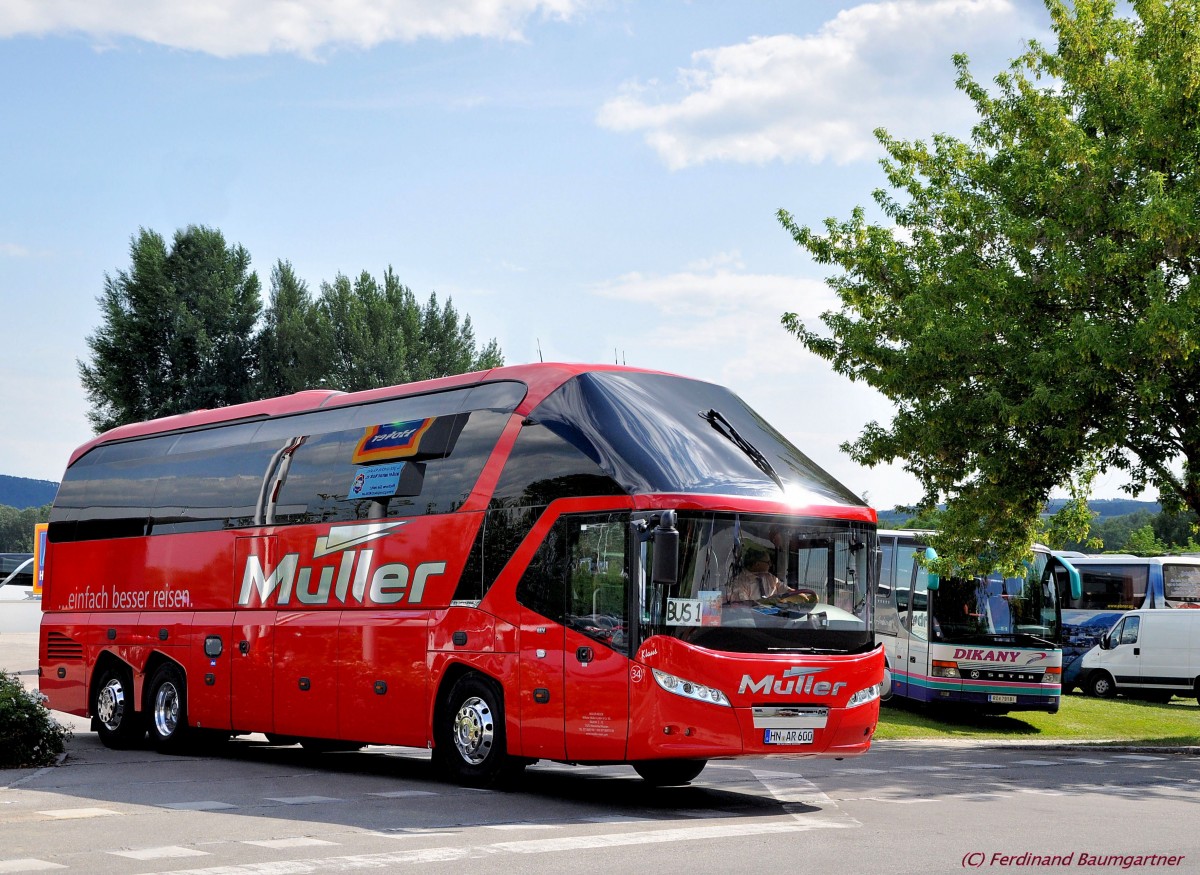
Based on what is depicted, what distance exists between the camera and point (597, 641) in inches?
498

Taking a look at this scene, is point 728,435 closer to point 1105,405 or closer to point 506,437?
point 506,437

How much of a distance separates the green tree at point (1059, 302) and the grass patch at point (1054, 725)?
3147mm

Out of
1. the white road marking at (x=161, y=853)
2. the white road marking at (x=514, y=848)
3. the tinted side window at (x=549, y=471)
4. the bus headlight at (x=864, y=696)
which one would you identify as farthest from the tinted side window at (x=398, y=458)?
the white road marking at (x=161, y=853)

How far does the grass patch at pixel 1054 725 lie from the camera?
25.0 metres

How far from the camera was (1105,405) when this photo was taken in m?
21.5

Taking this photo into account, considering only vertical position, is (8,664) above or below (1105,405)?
below

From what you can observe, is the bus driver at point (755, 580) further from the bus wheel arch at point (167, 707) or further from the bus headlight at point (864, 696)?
the bus wheel arch at point (167, 707)

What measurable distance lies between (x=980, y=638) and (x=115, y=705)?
15.2m

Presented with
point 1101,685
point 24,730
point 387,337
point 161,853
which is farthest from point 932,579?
point 387,337

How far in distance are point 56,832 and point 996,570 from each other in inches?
702

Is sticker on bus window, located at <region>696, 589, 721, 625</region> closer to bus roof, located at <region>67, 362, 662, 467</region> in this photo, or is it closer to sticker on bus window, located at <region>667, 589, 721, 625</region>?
sticker on bus window, located at <region>667, 589, 721, 625</region>

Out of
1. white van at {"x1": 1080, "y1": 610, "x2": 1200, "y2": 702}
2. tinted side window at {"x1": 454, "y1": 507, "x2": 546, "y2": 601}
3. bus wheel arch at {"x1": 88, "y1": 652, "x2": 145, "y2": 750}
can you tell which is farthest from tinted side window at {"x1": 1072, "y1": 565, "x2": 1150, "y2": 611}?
tinted side window at {"x1": 454, "y1": 507, "x2": 546, "y2": 601}

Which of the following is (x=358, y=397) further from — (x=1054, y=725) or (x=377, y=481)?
(x=1054, y=725)

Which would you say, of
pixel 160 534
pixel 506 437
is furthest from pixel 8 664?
pixel 506 437
